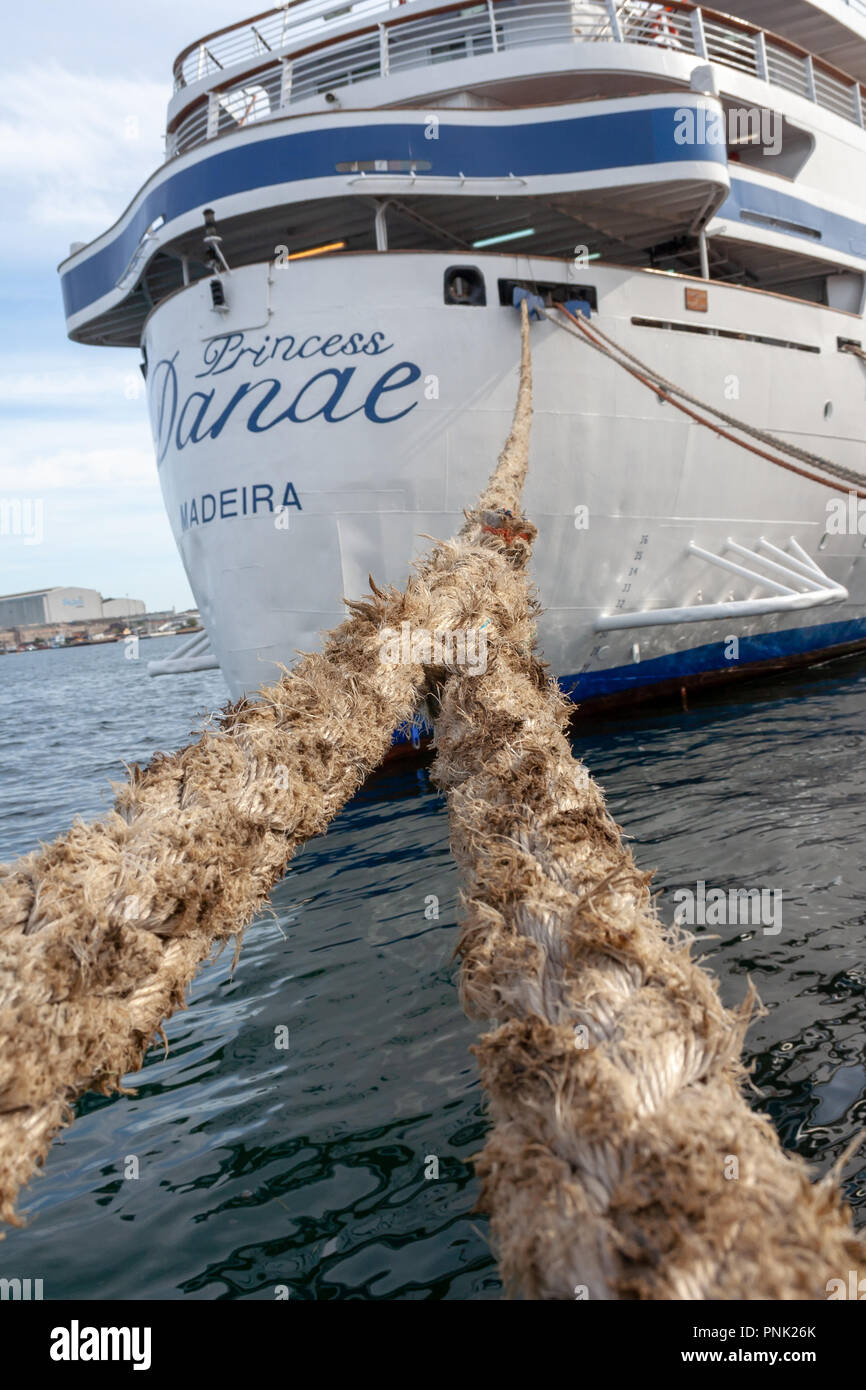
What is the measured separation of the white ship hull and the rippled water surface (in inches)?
108

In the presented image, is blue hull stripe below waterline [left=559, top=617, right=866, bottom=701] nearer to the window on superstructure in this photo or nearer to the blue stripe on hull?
the blue stripe on hull

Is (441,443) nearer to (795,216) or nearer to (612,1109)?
(795,216)

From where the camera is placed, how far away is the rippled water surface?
8.67 ft

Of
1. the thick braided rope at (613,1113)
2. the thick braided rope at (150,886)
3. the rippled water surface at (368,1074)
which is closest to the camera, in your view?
the thick braided rope at (613,1113)

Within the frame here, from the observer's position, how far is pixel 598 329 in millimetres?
9000

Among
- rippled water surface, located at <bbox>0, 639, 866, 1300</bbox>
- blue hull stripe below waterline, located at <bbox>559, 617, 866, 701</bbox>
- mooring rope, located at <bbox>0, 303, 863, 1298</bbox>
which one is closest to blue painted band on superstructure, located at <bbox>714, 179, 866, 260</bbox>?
blue hull stripe below waterline, located at <bbox>559, 617, 866, 701</bbox>

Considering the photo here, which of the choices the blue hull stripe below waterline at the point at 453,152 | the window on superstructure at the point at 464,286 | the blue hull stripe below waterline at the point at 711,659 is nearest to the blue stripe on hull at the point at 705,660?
the blue hull stripe below waterline at the point at 711,659

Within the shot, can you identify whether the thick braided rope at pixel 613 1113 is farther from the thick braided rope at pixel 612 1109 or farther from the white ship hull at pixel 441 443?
the white ship hull at pixel 441 443

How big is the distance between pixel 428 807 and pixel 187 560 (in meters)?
4.03

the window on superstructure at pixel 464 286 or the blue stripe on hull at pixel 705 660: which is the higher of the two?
the window on superstructure at pixel 464 286

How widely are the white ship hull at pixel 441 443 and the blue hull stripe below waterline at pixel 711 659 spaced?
2.2 inches

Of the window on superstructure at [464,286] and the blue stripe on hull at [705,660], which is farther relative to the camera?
the blue stripe on hull at [705,660]

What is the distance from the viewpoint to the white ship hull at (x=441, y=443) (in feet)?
27.5
